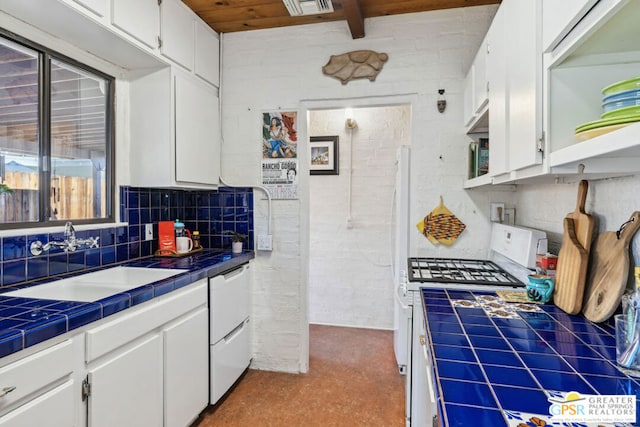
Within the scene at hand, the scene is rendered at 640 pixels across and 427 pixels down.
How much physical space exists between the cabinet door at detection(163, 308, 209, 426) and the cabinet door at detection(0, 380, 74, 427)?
512 mm

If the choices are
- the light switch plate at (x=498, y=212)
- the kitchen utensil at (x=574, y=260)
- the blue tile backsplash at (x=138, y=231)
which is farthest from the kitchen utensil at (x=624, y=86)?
the blue tile backsplash at (x=138, y=231)

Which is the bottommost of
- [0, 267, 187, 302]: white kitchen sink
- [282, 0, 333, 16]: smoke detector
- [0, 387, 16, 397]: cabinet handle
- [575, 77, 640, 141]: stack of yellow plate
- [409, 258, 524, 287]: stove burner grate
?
[0, 387, 16, 397]: cabinet handle

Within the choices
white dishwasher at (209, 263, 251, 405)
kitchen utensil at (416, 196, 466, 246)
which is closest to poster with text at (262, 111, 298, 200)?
white dishwasher at (209, 263, 251, 405)

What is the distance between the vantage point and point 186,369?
186 centimetres

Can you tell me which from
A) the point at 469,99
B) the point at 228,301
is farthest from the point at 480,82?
the point at 228,301

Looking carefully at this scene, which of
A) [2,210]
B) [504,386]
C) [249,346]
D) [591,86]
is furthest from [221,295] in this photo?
Answer: [591,86]

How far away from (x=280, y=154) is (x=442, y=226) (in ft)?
4.24

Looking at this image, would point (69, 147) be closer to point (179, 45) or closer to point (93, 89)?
point (93, 89)

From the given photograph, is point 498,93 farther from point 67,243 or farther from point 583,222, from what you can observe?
point 67,243

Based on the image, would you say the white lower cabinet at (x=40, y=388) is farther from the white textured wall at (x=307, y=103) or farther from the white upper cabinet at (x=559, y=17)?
the white upper cabinet at (x=559, y=17)

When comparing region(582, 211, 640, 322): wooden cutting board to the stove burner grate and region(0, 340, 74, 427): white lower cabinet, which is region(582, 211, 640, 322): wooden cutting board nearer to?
the stove burner grate

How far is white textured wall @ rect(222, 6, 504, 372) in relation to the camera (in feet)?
7.83

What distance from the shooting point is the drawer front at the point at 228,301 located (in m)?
2.12
